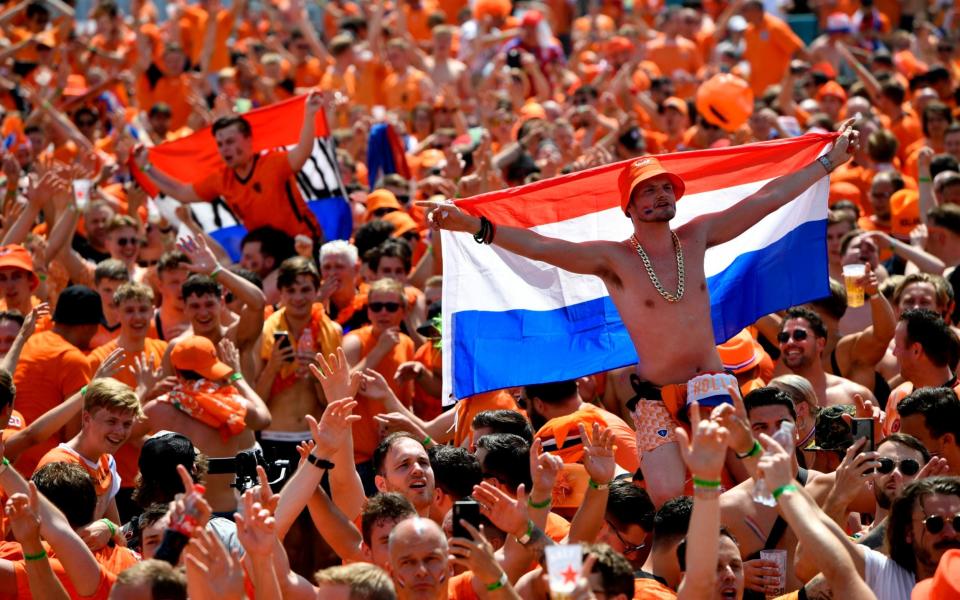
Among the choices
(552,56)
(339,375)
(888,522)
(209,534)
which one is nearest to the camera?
(209,534)

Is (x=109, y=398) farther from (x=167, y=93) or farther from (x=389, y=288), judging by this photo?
(x=167, y=93)

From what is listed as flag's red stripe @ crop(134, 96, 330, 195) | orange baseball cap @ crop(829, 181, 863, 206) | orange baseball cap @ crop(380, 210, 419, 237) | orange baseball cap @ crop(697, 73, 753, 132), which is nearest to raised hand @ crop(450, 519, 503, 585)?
orange baseball cap @ crop(380, 210, 419, 237)

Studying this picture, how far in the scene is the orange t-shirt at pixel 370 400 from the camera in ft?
28.2

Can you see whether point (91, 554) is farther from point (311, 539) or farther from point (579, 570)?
point (311, 539)

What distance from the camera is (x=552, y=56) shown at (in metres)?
17.7

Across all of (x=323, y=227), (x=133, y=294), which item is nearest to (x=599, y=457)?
(x=133, y=294)

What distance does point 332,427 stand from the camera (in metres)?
5.79

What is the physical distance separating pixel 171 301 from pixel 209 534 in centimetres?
494

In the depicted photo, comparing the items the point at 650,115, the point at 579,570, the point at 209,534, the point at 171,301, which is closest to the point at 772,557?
the point at 579,570

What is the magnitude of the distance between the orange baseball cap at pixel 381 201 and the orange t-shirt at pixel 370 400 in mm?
2628

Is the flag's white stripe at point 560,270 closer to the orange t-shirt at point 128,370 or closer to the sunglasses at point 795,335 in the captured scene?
the sunglasses at point 795,335

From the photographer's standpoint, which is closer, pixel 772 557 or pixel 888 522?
pixel 888 522

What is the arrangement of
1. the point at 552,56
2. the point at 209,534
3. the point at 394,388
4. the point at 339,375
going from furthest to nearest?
the point at 552,56 < the point at 394,388 < the point at 339,375 < the point at 209,534

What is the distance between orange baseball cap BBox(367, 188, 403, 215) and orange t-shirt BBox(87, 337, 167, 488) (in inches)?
123
